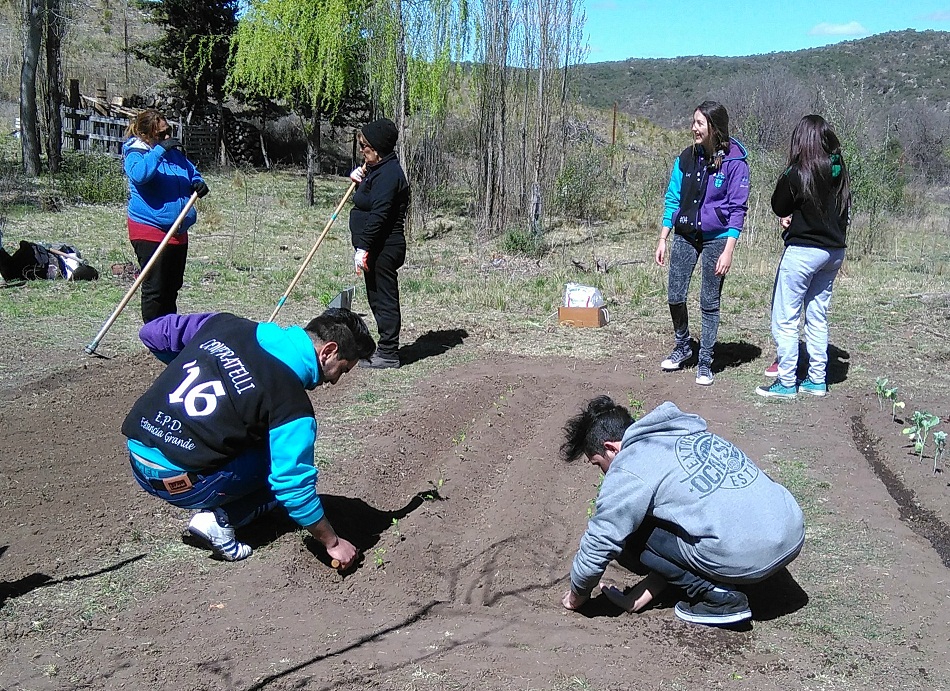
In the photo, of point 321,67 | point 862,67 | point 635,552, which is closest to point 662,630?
point 635,552

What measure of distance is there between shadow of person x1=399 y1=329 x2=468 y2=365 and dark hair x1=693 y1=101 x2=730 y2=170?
9.45ft

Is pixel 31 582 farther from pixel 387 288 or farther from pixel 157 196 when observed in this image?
pixel 387 288

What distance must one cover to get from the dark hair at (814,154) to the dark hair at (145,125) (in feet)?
14.4

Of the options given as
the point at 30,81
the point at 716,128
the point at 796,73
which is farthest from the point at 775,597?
the point at 796,73

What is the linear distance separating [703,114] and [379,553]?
378 centimetres

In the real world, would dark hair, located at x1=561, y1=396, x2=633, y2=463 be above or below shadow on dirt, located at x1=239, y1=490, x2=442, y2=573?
above

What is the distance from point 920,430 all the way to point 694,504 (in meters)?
2.89

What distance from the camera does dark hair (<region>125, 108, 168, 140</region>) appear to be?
5.89 metres

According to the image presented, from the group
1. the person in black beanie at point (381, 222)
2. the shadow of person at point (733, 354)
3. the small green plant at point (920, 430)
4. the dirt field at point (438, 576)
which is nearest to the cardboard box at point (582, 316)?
the shadow of person at point (733, 354)

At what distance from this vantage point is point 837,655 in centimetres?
314

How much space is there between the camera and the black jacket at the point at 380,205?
6492 millimetres

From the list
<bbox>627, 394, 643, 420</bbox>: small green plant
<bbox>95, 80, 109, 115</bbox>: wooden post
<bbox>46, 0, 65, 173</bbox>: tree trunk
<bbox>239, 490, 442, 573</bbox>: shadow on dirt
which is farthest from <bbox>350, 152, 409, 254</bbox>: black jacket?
<bbox>95, 80, 109, 115</bbox>: wooden post

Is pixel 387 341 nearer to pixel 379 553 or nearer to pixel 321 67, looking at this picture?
pixel 379 553

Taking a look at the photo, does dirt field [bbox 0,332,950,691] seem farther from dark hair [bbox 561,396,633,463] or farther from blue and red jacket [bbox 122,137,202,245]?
blue and red jacket [bbox 122,137,202,245]
